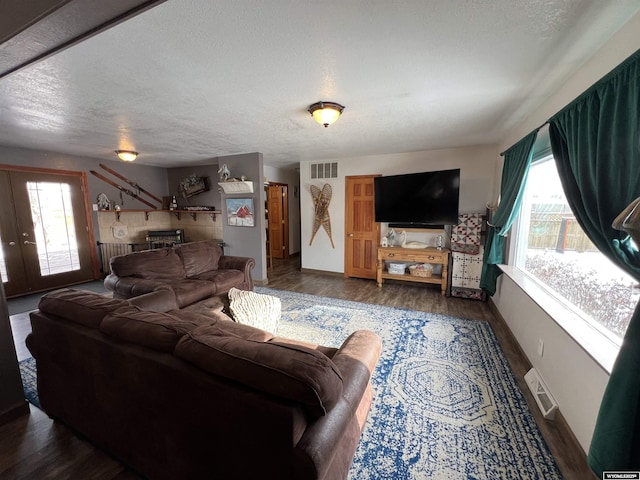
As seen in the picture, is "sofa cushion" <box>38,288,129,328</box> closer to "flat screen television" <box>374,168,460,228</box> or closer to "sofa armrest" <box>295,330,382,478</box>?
"sofa armrest" <box>295,330,382,478</box>

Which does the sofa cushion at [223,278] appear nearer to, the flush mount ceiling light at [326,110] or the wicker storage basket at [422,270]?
the flush mount ceiling light at [326,110]

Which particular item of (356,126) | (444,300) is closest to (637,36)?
(356,126)

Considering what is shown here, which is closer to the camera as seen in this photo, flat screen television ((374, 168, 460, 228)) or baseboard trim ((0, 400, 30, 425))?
baseboard trim ((0, 400, 30, 425))

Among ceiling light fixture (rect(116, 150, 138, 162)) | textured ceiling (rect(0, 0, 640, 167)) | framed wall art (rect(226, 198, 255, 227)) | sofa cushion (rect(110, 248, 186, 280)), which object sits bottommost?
sofa cushion (rect(110, 248, 186, 280))

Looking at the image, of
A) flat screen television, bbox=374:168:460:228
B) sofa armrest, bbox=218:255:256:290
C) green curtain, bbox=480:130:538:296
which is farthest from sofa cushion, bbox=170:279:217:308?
green curtain, bbox=480:130:538:296

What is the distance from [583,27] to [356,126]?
1899 mm

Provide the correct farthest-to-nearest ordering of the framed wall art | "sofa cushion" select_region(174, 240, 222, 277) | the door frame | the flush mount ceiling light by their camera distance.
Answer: the framed wall art < the door frame < "sofa cushion" select_region(174, 240, 222, 277) < the flush mount ceiling light

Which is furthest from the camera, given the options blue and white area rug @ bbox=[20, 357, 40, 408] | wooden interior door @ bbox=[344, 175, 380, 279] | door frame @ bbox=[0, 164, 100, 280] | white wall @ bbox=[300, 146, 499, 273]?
wooden interior door @ bbox=[344, 175, 380, 279]

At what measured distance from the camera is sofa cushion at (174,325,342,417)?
2.79ft

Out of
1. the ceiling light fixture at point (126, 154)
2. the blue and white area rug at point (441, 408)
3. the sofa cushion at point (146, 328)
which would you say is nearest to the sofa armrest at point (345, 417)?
the blue and white area rug at point (441, 408)

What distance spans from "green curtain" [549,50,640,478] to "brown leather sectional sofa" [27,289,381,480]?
3.24ft

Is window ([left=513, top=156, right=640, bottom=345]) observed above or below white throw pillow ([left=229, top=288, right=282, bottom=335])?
above

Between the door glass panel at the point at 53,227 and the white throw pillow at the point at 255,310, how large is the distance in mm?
3948

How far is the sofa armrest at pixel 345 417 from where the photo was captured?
81 centimetres
